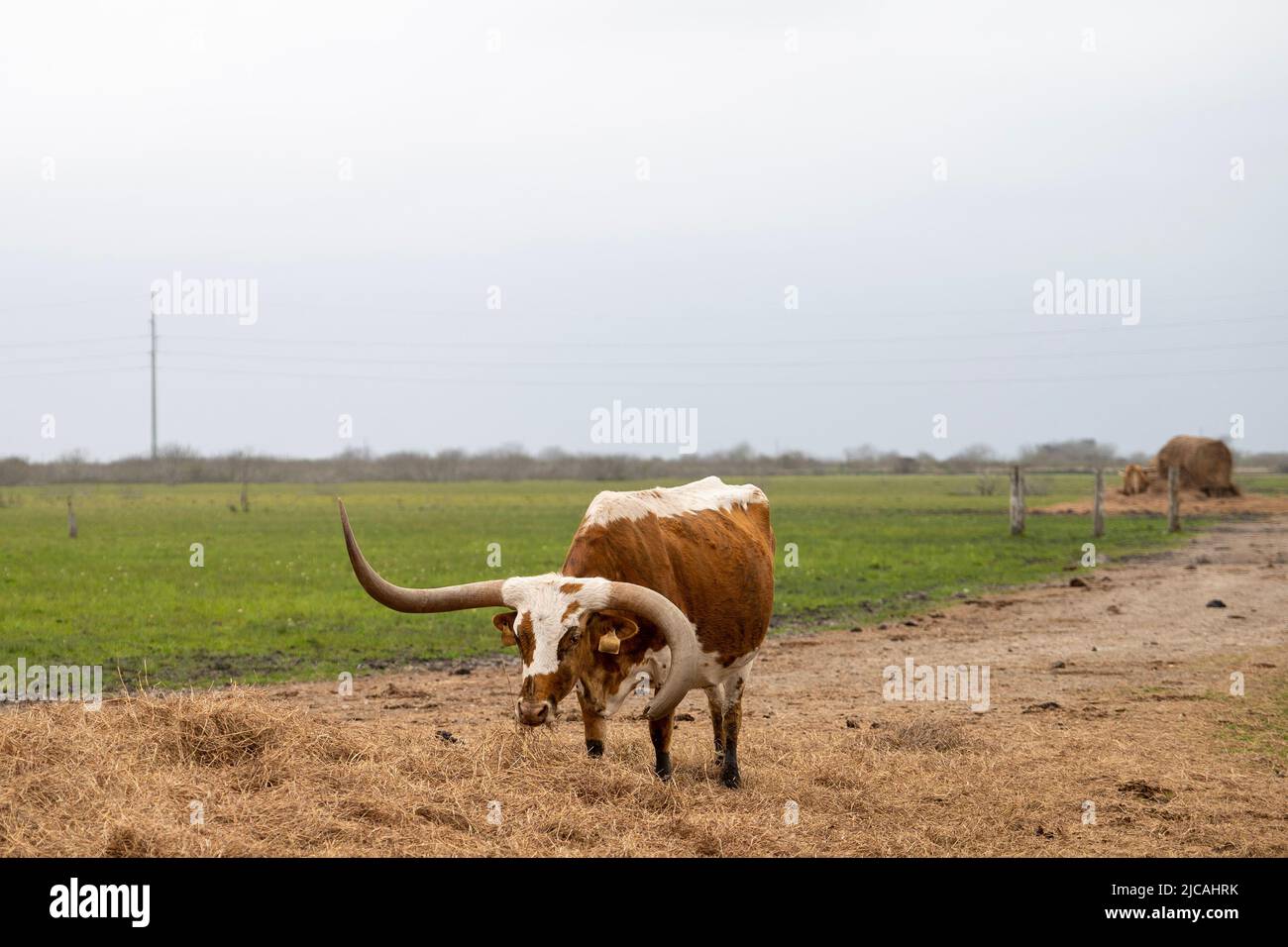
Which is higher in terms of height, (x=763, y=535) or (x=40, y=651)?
(x=763, y=535)

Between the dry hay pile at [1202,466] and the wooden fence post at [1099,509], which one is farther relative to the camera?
the dry hay pile at [1202,466]

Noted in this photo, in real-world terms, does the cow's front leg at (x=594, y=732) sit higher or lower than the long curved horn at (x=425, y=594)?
lower

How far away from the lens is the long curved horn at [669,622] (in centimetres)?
743

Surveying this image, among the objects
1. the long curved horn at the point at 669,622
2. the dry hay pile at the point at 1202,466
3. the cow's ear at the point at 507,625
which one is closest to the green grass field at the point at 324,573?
the cow's ear at the point at 507,625

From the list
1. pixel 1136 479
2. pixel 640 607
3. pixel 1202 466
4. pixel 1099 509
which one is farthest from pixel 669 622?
pixel 1202 466

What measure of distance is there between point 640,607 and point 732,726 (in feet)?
5.83

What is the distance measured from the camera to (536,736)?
8.22 meters

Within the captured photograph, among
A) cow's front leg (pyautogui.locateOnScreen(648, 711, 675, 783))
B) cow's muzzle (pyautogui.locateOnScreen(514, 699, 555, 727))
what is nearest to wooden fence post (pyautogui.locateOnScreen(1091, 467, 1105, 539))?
cow's front leg (pyautogui.locateOnScreen(648, 711, 675, 783))

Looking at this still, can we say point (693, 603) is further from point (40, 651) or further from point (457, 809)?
point (40, 651)

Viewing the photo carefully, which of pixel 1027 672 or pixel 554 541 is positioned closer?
pixel 1027 672

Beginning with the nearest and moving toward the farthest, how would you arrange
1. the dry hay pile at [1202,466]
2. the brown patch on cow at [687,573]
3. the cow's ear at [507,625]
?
the cow's ear at [507,625] < the brown patch on cow at [687,573] < the dry hay pile at [1202,466]

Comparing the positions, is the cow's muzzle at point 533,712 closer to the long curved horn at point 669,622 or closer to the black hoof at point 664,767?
the long curved horn at point 669,622

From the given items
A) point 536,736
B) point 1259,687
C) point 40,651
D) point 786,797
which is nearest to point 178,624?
point 40,651
